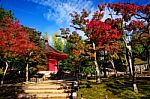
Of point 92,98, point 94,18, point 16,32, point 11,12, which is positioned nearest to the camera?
point 92,98

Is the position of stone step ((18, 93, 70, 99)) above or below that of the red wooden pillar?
below

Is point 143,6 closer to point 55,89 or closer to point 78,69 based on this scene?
point 55,89

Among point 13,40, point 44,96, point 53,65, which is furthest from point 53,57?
point 44,96

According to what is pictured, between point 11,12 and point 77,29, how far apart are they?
2569 cm

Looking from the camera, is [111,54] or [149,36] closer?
[149,36]

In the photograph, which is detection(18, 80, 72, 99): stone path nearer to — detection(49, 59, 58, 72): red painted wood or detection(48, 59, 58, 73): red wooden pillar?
detection(48, 59, 58, 73): red wooden pillar

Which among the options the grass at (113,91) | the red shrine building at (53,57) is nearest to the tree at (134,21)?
the grass at (113,91)

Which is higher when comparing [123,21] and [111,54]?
[123,21]

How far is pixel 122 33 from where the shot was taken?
93.0 ft

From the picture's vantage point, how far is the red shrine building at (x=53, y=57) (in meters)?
50.5

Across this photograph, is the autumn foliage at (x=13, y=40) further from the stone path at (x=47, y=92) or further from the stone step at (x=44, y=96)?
the stone step at (x=44, y=96)

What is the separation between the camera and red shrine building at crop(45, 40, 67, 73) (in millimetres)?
50494

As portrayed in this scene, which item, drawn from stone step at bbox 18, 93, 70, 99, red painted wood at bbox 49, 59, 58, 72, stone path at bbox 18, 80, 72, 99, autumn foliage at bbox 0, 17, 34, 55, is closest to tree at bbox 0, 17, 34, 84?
autumn foliage at bbox 0, 17, 34, 55

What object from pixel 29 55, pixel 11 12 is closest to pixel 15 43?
pixel 29 55
